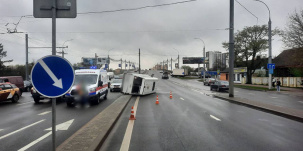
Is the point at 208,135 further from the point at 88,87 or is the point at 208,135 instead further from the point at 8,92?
the point at 8,92

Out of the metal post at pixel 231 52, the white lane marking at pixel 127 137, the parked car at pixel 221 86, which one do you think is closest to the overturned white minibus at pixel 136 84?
the metal post at pixel 231 52

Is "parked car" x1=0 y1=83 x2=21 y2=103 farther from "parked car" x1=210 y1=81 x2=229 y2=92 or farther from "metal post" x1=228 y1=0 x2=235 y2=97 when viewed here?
"parked car" x1=210 y1=81 x2=229 y2=92

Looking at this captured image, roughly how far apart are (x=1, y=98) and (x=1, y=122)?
8.05 m

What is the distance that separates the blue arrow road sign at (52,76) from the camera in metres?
3.65

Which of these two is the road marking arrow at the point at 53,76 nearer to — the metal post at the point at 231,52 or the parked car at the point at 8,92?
the parked car at the point at 8,92

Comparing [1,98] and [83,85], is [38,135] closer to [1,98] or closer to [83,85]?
[83,85]

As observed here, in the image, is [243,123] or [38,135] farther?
[243,123]

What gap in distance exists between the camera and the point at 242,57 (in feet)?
159

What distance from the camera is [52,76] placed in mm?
3709

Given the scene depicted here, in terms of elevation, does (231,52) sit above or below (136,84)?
above

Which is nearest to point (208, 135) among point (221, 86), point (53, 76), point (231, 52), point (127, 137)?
point (127, 137)

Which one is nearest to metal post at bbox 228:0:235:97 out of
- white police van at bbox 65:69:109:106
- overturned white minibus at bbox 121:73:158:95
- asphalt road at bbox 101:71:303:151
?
overturned white minibus at bbox 121:73:158:95

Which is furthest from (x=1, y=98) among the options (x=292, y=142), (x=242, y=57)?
(x=242, y=57)

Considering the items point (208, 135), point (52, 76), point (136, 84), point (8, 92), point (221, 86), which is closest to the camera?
point (52, 76)
